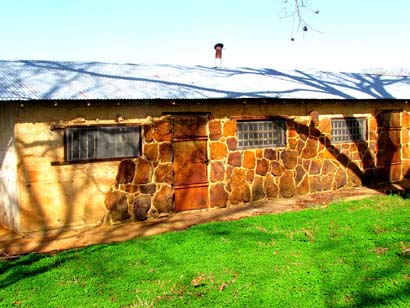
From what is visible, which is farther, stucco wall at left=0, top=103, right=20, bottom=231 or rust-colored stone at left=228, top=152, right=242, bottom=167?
rust-colored stone at left=228, top=152, right=242, bottom=167

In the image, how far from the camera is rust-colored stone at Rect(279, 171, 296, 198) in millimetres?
11375

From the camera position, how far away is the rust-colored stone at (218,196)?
1041 centimetres

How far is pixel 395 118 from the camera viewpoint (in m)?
13.4

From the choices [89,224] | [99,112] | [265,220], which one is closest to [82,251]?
[89,224]

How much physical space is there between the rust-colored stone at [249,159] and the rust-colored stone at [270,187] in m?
0.59

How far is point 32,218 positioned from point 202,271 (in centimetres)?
406

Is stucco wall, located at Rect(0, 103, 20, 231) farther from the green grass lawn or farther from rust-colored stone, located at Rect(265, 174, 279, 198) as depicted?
rust-colored stone, located at Rect(265, 174, 279, 198)

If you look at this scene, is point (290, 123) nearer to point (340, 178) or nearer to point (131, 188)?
point (340, 178)

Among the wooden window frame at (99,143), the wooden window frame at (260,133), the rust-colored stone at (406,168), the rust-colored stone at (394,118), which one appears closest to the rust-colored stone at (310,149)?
the wooden window frame at (260,133)

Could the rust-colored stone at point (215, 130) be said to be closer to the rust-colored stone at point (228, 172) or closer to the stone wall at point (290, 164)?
the stone wall at point (290, 164)

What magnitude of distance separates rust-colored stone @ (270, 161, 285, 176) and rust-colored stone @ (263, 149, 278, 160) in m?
0.14

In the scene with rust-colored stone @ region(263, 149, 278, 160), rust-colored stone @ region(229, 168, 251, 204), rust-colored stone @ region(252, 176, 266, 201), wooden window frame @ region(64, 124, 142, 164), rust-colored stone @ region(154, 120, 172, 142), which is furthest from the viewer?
rust-colored stone @ region(263, 149, 278, 160)

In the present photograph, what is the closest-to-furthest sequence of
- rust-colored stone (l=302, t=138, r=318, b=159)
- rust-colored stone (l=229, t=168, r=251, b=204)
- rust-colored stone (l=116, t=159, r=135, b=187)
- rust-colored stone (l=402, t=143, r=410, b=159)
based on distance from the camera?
rust-colored stone (l=116, t=159, r=135, b=187), rust-colored stone (l=229, t=168, r=251, b=204), rust-colored stone (l=302, t=138, r=318, b=159), rust-colored stone (l=402, t=143, r=410, b=159)

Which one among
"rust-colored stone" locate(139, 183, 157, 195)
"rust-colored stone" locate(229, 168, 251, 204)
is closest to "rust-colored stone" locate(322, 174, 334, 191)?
"rust-colored stone" locate(229, 168, 251, 204)
